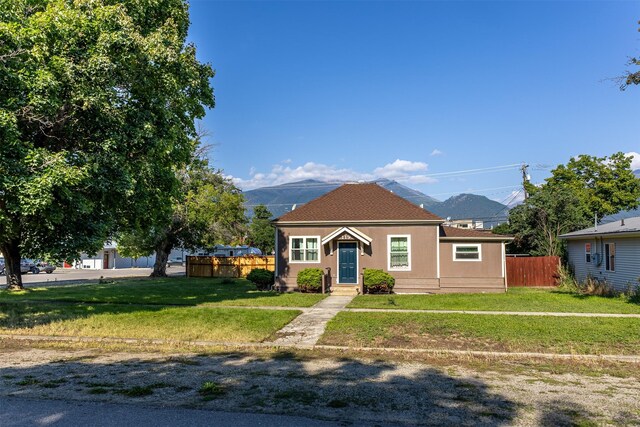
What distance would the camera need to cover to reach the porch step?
874 inches

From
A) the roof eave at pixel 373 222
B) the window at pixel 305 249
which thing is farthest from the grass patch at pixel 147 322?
the roof eave at pixel 373 222

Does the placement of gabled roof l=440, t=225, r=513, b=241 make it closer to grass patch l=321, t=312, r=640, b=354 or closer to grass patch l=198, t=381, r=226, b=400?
grass patch l=321, t=312, r=640, b=354

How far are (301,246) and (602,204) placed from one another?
39889 millimetres

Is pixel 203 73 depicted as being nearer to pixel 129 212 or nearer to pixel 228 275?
pixel 129 212

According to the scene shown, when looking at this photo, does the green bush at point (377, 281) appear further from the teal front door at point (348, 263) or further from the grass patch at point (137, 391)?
the grass patch at point (137, 391)

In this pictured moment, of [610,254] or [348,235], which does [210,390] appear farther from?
[610,254]

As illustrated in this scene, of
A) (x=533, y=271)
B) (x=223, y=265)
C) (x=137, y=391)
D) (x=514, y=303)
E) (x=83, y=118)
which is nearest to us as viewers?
(x=137, y=391)

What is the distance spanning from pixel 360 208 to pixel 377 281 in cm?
443

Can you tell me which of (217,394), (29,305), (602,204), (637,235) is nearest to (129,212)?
(29,305)

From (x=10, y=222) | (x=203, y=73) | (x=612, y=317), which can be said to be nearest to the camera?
(x=10, y=222)

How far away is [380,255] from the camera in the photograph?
74.7 feet

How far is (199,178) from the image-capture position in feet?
119

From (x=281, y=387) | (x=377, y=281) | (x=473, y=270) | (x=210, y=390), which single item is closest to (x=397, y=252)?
(x=377, y=281)

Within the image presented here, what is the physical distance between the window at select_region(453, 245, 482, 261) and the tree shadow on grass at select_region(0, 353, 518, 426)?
49.8 ft
